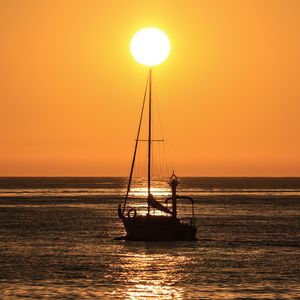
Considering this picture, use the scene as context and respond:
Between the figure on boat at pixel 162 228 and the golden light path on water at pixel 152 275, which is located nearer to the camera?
the golden light path on water at pixel 152 275

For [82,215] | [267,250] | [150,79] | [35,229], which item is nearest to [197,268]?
[267,250]

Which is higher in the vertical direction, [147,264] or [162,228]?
[162,228]

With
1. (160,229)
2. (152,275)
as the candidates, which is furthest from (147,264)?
(160,229)

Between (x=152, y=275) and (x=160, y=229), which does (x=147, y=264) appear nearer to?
(x=152, y=275)

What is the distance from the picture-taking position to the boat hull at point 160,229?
86.4m

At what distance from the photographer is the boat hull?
8638 cm

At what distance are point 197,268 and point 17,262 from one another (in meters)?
14.7

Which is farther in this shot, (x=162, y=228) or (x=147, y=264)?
(x=162, y=228)

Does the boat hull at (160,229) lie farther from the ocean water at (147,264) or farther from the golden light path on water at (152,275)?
the golden light path on water at (152,275)

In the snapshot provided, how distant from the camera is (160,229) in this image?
86.2 meters

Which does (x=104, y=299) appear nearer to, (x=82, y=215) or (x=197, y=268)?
(x=197, y=268)

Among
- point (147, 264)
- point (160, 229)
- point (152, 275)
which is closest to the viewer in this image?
point (152, 275)

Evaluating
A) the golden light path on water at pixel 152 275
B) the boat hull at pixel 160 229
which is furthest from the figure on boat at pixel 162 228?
the golden light path on water at pixel 152 275

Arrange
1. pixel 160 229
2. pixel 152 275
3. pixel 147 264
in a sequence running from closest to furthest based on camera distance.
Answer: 1. pixel 152 275
2. pixel 147 264
3. pixel 160 229
